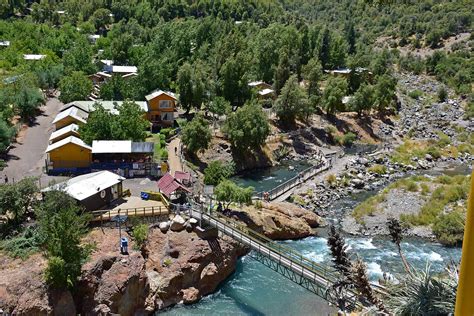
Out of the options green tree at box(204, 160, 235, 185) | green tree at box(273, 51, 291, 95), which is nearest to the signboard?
green tree at box(204, 160, 235, 185)

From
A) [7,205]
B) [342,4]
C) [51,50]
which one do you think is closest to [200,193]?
[7,205]

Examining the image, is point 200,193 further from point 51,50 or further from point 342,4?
point 342,4

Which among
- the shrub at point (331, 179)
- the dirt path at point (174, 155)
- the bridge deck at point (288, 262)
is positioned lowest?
the shrub at point (331, 179)

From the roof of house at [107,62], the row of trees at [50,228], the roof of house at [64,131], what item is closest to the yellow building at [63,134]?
the roof of house at [64,131]

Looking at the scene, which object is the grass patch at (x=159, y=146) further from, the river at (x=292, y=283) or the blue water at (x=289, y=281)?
the blue water at (x=289, y=281)

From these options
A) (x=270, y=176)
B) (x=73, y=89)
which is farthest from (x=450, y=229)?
(x=73, y=89)

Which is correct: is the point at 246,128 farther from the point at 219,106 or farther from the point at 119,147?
the point at 119,147
